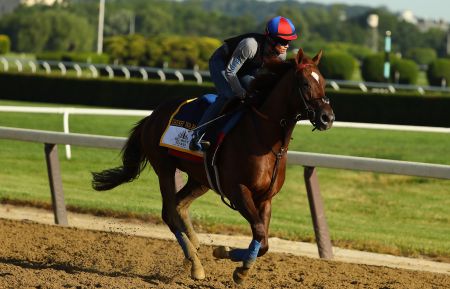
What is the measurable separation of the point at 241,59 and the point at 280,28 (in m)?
0.36

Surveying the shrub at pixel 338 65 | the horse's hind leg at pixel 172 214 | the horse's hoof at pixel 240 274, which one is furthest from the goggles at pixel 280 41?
the shrub at pixel 338 65

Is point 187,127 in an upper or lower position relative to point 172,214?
upper

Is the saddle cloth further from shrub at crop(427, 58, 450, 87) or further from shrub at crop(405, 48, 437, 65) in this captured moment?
shrub at crop(405, 48, 437, 65)

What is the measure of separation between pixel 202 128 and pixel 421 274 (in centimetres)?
182

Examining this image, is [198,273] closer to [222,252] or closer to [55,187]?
[222,252]

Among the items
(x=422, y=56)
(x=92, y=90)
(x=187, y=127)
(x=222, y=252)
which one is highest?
(x=187, y=127)

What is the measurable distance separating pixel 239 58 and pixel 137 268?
1619mm

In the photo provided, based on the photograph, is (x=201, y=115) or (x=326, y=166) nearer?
(x=201, y=115)

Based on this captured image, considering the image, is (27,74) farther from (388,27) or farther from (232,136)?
(388,27)

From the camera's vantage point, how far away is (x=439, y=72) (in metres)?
44.2

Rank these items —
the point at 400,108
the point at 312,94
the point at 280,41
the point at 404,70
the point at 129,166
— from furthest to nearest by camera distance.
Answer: the point at 404,70 < the point at 400,108 < the point at 129,166 < the point at 280,41 < the point at 312,94

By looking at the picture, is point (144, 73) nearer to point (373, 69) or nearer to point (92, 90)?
point (92, 90)

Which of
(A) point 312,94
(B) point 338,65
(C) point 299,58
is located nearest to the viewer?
(A) point 312,94

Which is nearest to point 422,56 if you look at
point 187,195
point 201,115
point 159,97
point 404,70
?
point 404,70
